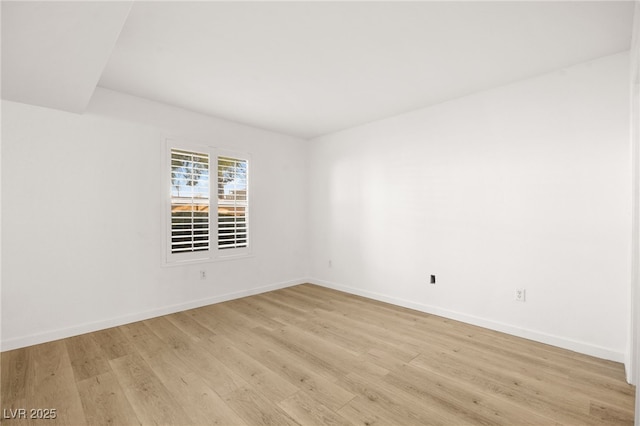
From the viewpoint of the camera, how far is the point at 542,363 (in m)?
2.38

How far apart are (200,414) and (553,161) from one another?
349cm

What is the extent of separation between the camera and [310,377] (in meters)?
2.20

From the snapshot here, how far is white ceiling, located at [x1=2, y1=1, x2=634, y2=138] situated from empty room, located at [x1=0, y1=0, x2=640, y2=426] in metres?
0.02

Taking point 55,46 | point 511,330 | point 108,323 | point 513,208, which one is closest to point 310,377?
point 511,330

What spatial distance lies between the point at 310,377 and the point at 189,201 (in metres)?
2.59

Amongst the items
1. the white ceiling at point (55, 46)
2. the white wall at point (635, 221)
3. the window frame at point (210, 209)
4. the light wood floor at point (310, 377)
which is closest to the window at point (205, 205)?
the window frame at point (210, 209)

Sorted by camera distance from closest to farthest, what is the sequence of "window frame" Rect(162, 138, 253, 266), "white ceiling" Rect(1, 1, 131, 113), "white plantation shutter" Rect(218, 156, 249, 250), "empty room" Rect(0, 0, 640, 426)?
"white ceiling" Rect(1, 1, 131, 113)
"empty room" Rect(0, 0, 640, 426)
"window frame" Rect(162, 138, 253, 266)
"white plantation shutter" Rect(218, 156, 249, 250)

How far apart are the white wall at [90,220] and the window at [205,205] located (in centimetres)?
16

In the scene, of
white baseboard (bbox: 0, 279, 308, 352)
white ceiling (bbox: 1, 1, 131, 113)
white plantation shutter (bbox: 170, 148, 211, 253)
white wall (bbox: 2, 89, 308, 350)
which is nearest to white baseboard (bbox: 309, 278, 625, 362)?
white baseboard (bbox: 0, 279, 308, 352)

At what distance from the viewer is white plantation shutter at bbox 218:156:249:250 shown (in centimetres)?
410

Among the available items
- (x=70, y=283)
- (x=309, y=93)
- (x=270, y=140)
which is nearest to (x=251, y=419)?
(x=70, y=283)

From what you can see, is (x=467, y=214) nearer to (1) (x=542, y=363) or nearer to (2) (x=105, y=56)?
(1) (x=542, y=363)

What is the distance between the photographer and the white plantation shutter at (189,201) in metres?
3.65

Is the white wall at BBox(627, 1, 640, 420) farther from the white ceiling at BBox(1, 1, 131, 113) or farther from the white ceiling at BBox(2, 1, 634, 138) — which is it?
the white ceiling at BBox(1, 1, 131, 113)
